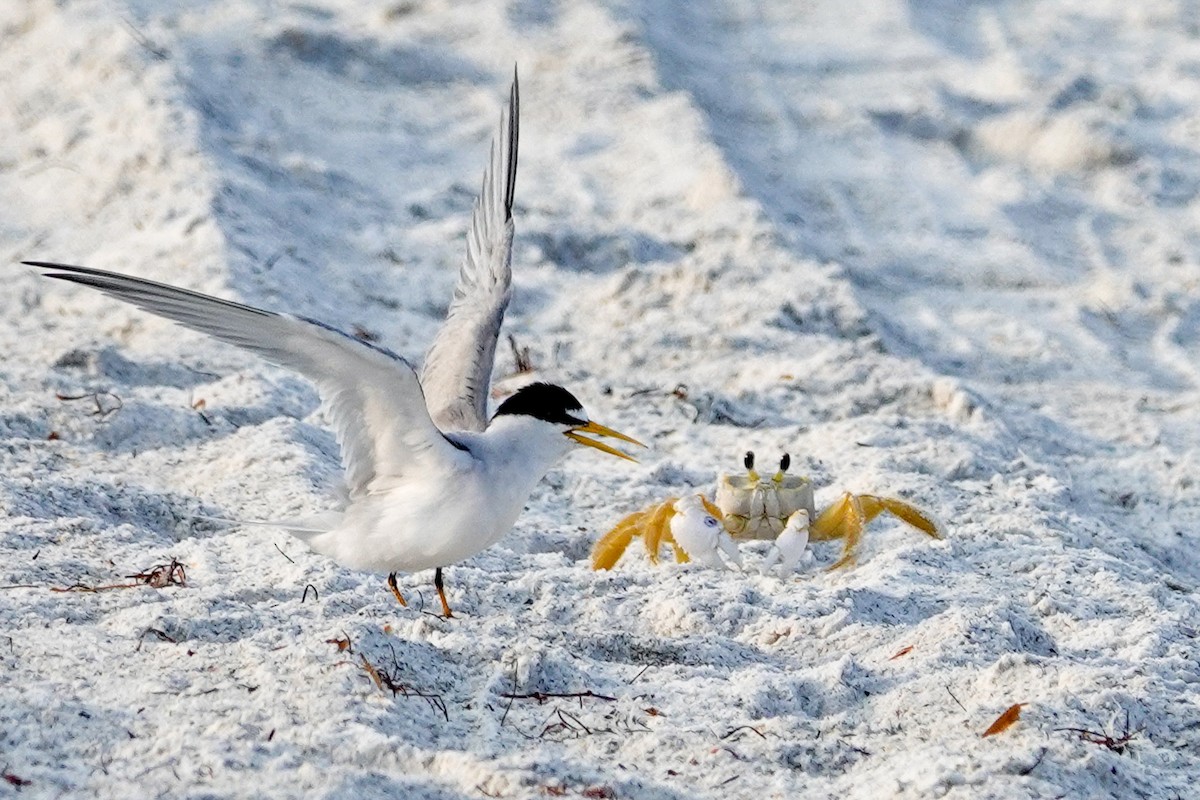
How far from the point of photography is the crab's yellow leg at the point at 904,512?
4934mm

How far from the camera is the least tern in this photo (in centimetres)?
363

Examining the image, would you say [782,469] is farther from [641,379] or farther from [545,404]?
[641,379]

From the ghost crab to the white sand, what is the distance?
0.33 feet

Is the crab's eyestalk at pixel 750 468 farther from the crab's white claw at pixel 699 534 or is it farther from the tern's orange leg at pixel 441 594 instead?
the tern's orange leg at pixel 441 594

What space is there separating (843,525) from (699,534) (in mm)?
496

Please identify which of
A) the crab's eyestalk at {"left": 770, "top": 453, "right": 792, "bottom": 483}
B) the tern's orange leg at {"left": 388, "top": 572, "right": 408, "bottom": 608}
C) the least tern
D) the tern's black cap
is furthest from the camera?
the crab's eyestalk at {"left": 770, "top": 453, "right": 792, "bottom": 483}

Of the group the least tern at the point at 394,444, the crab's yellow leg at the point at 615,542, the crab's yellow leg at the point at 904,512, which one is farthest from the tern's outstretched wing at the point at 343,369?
the crab's yellow leg at the point at 904,512

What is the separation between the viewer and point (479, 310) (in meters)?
4.78

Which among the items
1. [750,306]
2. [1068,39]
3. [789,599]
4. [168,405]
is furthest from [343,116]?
[789,599]

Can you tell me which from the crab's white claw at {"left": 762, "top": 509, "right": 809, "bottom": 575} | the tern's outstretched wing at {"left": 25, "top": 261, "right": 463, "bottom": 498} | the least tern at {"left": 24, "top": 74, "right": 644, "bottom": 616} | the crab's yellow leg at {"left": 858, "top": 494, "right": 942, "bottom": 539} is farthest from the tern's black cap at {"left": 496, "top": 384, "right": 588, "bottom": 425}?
the crab's yellow leg at {"left": 858, "top": 494, "right": 942, "bottom": 539}

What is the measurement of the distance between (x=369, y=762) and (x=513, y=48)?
7067 mm

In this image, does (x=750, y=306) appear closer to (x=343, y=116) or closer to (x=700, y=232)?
(x=700, y=232)

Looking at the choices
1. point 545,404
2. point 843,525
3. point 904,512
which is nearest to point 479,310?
point 545,404

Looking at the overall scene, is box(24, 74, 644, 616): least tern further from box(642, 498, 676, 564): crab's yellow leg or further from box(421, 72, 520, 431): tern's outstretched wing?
box(642, 498, 676, 564): crab's yellow leg
